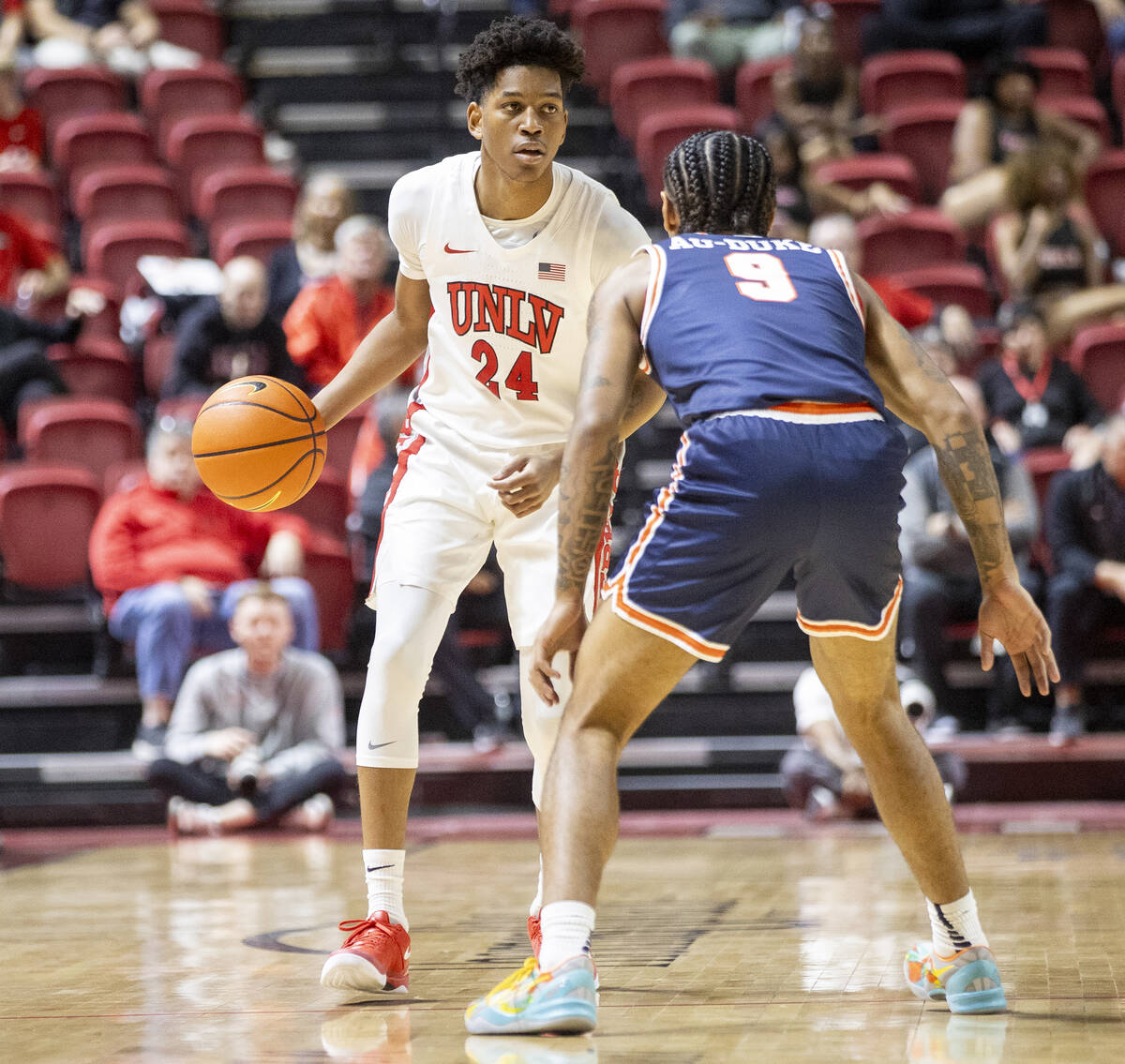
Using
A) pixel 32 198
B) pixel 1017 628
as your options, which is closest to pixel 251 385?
pixel 1017 628

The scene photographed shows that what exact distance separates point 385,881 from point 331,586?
425cm

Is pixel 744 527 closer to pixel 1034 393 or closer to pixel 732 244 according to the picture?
pixel 732 244

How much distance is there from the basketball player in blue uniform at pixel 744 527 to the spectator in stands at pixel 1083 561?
3.94m

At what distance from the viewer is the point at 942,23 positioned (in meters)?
10.7

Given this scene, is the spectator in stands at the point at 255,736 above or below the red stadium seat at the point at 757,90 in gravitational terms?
below

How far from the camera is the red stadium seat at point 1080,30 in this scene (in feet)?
36.0

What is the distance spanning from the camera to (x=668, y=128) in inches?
367

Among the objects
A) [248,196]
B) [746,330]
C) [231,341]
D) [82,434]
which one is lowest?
[82,434]

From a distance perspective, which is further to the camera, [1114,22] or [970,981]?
[1114,22]

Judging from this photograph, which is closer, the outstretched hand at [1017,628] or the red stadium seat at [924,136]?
the outstretched hand at [1017,628]

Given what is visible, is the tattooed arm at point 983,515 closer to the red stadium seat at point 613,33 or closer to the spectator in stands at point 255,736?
the spectator in stands at point 255,736

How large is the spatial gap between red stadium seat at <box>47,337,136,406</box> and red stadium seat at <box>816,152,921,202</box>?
13.0 ft

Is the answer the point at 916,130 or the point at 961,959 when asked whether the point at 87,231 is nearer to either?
the point at 916,130

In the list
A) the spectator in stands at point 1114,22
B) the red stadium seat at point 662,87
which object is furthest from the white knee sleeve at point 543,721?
the spectator in stands at point 1114,22
